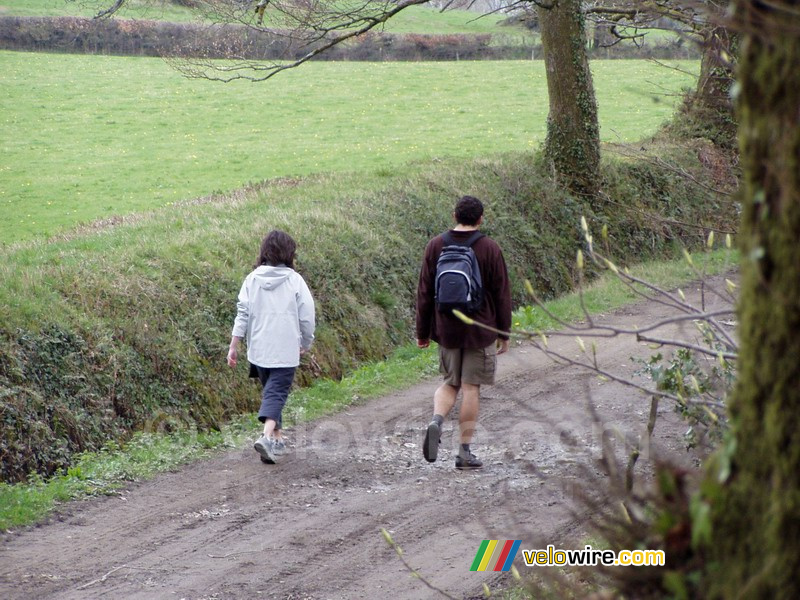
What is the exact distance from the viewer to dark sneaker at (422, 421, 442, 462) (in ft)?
23.7

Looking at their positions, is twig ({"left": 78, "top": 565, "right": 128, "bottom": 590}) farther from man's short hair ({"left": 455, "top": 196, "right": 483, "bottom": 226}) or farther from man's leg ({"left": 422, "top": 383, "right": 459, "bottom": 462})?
man's short hair ({"left": 455, "top": 196, "right": 483, "bottom": 226})

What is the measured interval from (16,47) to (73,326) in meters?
40.5

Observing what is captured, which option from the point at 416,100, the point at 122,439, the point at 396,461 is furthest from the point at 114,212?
the point at 416,100

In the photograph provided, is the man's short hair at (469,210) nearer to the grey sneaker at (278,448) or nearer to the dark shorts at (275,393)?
the dark shorts at (275,393)

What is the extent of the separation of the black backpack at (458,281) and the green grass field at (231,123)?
406 inches

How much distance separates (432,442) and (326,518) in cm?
120

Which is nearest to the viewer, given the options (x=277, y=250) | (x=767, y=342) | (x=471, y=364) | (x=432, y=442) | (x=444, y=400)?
(x=767, y=342)

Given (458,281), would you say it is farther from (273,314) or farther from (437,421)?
(273,314)

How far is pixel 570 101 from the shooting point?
1753 cm

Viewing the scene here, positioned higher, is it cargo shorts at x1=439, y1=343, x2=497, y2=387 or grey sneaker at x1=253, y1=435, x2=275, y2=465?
cargo shorts at x1=439, y1=343, x2=497, y2=387

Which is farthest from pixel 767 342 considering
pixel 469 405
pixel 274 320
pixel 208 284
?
pixel 208 284

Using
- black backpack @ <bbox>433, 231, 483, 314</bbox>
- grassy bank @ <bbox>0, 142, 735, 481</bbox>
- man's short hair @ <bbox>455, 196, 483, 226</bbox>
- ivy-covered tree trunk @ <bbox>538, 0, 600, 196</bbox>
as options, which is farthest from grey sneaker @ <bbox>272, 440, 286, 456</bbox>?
ivy-covered tree trunk @ <bbox>538, 0, 600, 196</bbox>

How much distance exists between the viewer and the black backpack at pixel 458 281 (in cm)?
706

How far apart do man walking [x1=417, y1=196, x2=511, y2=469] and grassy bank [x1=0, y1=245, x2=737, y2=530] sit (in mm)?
1672
